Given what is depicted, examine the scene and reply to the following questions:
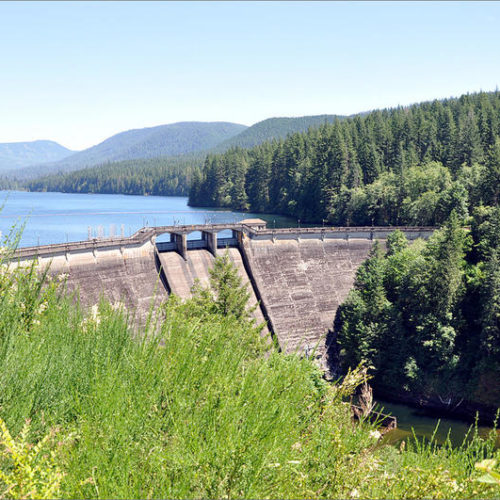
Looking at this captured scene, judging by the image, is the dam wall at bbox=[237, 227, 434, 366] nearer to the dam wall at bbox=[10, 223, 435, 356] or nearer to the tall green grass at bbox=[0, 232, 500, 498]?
the dam wall at bbox=[10, 223, 435, 356]

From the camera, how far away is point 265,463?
7.67 m

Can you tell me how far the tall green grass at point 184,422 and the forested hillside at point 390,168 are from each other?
229 ft

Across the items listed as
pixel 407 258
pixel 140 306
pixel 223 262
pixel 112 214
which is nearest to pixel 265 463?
pixel 223 262

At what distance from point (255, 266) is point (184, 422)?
168 feet

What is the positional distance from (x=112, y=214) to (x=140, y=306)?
85860 mm

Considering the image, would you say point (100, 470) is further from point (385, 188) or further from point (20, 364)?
point (385, 188)

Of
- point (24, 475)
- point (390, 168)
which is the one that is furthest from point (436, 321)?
point (390, 168)

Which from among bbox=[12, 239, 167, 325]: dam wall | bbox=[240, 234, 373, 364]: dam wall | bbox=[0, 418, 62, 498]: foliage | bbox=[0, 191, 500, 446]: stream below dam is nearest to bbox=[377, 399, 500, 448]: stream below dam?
bbox=[0, 191, 500, 446]: stream below dam

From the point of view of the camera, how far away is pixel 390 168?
332 ft

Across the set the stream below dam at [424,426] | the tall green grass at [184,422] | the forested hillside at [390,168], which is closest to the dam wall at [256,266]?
the stream below dam at [424,426]

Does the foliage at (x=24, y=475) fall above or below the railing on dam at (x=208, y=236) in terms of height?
above

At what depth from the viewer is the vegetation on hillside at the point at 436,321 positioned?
162ft

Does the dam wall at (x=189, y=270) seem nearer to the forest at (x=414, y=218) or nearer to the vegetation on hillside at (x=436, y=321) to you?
the vegetation on hillside at (x=436, y=321)

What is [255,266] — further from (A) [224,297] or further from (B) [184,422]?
(B) [184,422]
